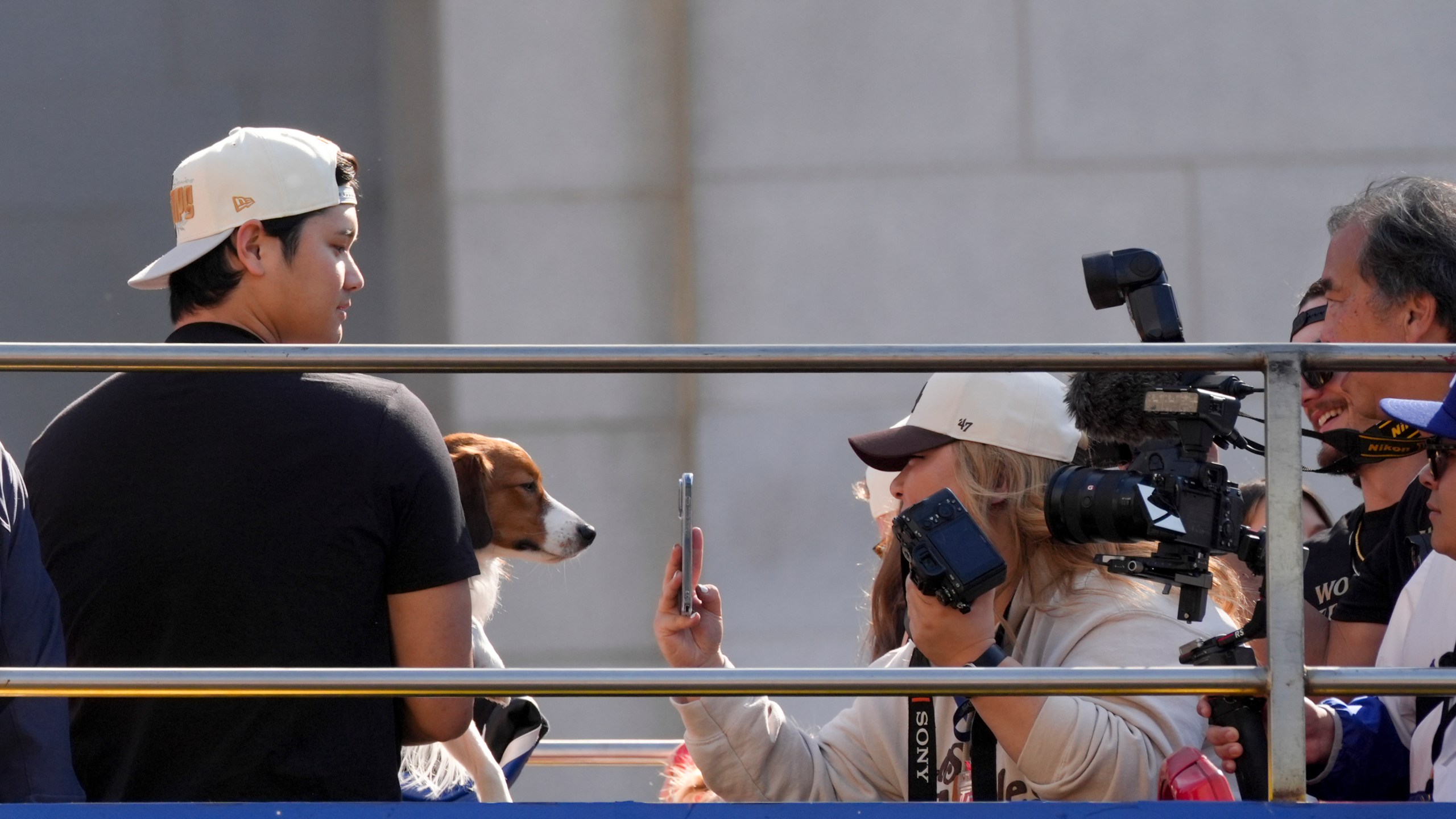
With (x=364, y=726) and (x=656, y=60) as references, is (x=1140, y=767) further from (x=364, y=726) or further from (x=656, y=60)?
(x=656, y=60)

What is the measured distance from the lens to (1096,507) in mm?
1992

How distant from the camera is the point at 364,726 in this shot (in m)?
2.04

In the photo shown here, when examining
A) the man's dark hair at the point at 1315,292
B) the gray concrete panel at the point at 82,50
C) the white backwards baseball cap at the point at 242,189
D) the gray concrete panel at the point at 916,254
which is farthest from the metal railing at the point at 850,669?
the gray concrete panel at the point at 82,50

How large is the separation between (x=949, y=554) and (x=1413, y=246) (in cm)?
110

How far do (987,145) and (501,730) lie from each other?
314cm

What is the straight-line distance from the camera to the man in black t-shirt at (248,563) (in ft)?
6.50

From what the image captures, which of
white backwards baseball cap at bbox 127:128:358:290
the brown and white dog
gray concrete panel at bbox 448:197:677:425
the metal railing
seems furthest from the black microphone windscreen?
gray concrete panel at bbox 448:197:677:425

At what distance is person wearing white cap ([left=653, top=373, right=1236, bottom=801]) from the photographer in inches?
87.2

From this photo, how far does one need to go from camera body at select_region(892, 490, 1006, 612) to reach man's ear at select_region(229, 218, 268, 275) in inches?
39.2

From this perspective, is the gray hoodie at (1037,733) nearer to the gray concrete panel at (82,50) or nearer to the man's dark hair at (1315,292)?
the man's dark hair at (1315,292)

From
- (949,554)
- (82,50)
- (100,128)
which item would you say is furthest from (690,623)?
(82,50)

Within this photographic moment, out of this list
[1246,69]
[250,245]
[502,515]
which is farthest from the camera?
[1246,69]

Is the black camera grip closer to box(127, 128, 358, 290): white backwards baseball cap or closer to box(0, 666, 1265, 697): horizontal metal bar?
box(0, 666, 1265, 697): horizontal metal bar

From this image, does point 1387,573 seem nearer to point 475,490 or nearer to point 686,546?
point 686,546
